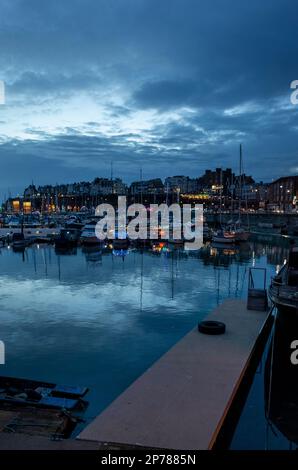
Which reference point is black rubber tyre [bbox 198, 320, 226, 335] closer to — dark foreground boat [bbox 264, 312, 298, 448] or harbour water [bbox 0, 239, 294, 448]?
harbour water [bbox 0, 239, 294, 448]

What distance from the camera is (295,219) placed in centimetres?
10131

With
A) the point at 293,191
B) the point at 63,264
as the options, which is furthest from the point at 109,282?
the point at 293,191

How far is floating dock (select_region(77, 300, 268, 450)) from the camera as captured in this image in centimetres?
837

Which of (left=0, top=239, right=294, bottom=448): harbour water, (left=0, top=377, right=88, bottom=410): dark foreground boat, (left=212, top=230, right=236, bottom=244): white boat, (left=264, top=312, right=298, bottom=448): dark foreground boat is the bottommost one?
(left=264, top=312, right=298, bottom=448): dark foreground boat

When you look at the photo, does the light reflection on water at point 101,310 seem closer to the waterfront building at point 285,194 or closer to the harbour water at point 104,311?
the harbour water at point 104,311

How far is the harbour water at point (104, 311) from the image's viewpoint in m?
14.2

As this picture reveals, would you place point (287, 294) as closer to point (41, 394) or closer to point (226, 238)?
point (41, 394)

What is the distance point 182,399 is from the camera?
400 inches

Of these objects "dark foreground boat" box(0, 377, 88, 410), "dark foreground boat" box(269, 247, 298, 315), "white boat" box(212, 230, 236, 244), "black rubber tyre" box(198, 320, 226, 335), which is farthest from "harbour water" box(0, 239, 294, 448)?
"white boat" box(212, 230, 236, 244)

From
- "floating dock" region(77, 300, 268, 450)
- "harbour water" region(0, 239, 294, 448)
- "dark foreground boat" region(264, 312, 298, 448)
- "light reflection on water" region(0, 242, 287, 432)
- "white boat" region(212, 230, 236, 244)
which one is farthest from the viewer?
"white boat" region(212, 230, 236, 244)

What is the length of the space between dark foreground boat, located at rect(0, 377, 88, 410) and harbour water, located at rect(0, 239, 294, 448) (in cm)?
49
